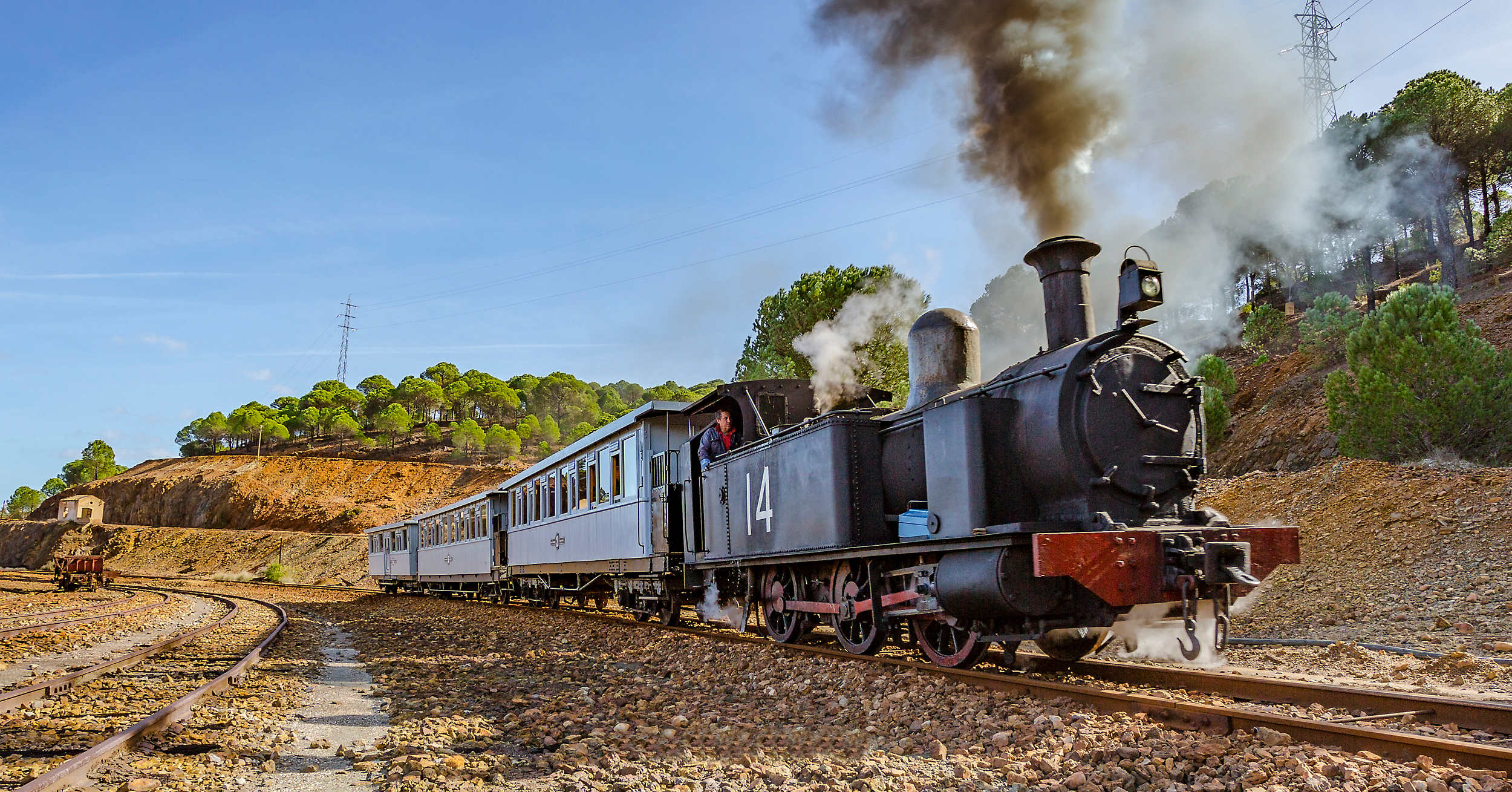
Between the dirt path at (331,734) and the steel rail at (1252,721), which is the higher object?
the steel rail at (1252,721)

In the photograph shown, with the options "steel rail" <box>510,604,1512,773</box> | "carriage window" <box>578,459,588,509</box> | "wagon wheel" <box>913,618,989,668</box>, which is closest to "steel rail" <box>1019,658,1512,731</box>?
"steel rail" <box>510,604,1512,773</box>

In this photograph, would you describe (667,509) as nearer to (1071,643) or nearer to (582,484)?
(582,484)

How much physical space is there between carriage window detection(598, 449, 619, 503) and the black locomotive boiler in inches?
212

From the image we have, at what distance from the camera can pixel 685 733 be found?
5211mm

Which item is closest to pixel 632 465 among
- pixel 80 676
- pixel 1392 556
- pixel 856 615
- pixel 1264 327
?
pixel 856 615

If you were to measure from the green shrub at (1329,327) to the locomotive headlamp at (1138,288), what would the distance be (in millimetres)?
24550

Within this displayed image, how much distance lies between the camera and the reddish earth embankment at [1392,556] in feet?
29.7

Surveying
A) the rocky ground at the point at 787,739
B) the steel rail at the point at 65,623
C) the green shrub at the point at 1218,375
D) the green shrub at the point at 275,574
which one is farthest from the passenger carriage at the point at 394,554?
the green shrub at the point at 1218,375

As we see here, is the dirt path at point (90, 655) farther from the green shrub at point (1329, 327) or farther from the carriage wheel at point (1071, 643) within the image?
the green shrub at point (1329, 327)

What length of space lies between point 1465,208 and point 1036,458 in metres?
46.1

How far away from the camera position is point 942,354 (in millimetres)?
7613

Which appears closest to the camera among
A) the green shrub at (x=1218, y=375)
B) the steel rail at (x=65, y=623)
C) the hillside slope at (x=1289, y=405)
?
the steel rail at (x=65, y=623)

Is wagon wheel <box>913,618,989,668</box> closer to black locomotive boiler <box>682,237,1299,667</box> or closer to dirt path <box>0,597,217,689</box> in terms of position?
black locomotive boiler <box>682,237,1299,667</box>

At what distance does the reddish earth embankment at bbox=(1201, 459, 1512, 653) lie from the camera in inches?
356
